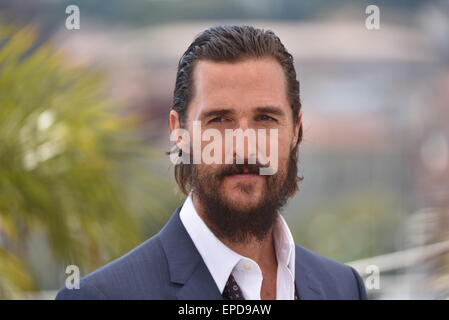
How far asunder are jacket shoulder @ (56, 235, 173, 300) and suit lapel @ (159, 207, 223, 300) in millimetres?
19

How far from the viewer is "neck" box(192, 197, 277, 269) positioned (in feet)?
4.34

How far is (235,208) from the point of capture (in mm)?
1267

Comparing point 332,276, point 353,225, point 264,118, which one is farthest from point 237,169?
point 353,225

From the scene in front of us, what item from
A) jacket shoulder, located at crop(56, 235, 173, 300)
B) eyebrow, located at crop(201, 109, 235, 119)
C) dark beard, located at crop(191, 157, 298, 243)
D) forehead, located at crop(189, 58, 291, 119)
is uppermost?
forehead, located at crop(189, 58, 291, 119)

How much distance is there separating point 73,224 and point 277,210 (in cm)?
150

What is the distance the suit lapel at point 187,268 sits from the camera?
1.26 meters

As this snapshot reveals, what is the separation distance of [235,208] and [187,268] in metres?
0.15

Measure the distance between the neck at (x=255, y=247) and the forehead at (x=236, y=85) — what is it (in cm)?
21

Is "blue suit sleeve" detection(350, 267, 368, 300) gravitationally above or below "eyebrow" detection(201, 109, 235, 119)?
below

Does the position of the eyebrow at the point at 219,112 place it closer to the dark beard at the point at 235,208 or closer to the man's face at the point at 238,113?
the man's face at the point at 238,113

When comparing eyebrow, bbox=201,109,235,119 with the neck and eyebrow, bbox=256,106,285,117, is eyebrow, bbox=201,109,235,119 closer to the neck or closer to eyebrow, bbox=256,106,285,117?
eyebrow, bbox=256,106,285,117

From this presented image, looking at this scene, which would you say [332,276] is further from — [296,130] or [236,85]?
[236,85]

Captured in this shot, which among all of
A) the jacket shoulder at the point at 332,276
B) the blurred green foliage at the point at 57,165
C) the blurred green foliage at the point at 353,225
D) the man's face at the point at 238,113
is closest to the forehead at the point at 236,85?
the man's face at the point at 238,113

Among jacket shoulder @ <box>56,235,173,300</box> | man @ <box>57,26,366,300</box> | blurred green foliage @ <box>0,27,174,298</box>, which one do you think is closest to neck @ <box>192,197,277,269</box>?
man @ <box>57,26,366,300</box>
